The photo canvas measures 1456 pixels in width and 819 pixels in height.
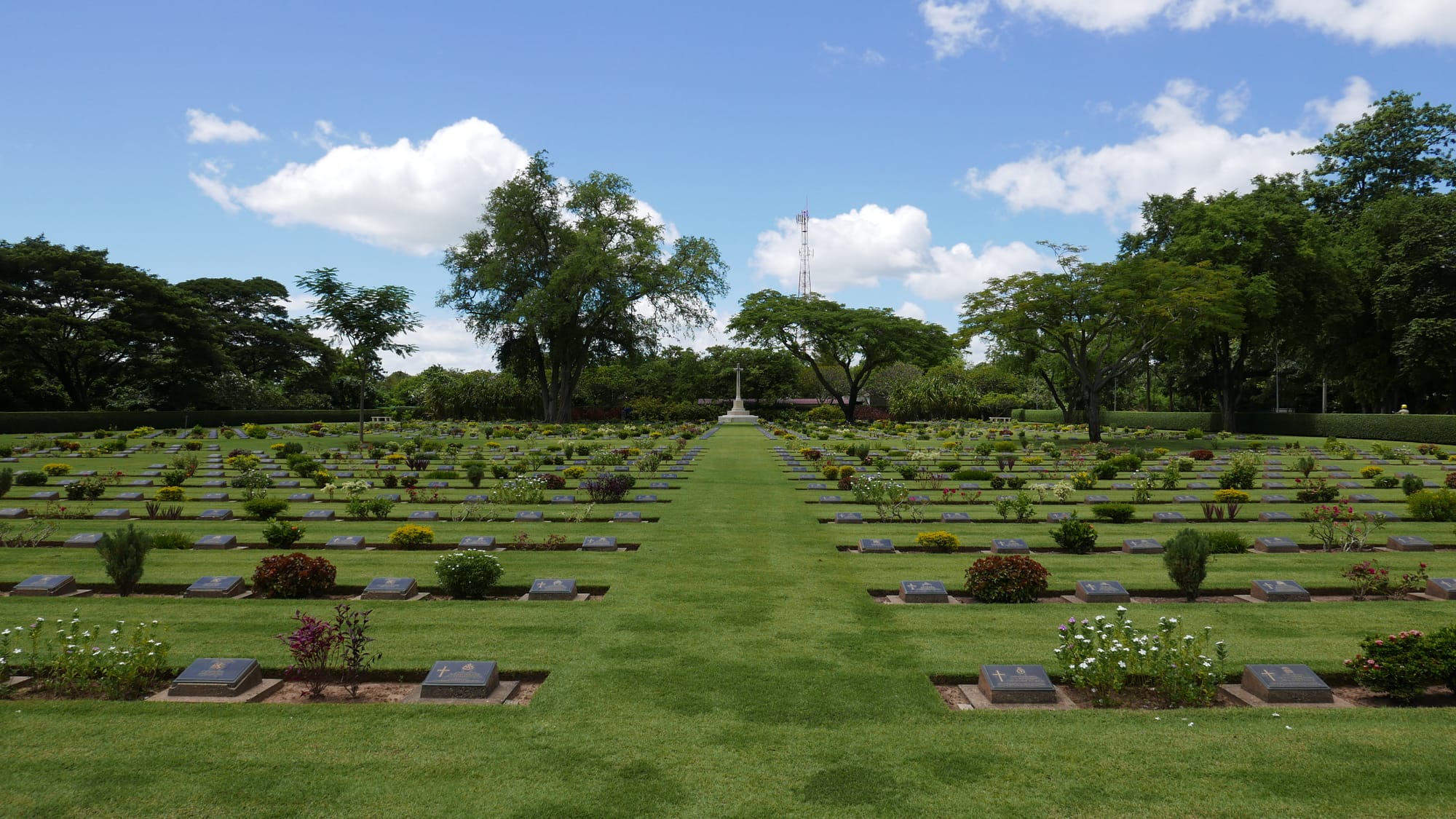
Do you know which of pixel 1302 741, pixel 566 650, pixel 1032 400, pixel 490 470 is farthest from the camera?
pixel 1032 400

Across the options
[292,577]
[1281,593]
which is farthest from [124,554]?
[1281,593]

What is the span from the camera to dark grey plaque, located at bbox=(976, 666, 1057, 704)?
6473 mm

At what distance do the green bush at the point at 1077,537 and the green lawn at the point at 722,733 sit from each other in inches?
122

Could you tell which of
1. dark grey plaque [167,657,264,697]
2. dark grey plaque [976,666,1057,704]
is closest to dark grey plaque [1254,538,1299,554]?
dark grey plaque [976,666,1057,704]

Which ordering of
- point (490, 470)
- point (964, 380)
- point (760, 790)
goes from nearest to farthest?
point (760, 790)
point (490, 470)
point (964, 380)

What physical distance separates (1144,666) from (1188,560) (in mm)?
3495

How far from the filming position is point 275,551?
12305 millimetres

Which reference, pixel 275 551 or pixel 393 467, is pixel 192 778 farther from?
pixel 393 467

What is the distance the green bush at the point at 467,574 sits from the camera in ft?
31.7

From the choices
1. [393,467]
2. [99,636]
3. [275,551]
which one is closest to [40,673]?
[99,636]

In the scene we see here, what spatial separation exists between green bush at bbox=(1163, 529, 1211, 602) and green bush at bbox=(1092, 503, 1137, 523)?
5.74 meters

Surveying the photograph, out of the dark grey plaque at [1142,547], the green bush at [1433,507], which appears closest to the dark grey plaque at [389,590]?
the dark grey plaque at [1142,547]

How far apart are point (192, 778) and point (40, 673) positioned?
9.70 feet

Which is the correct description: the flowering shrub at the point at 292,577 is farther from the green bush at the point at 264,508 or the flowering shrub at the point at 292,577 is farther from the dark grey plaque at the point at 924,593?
the dark grey plaque at the point at 924,593
